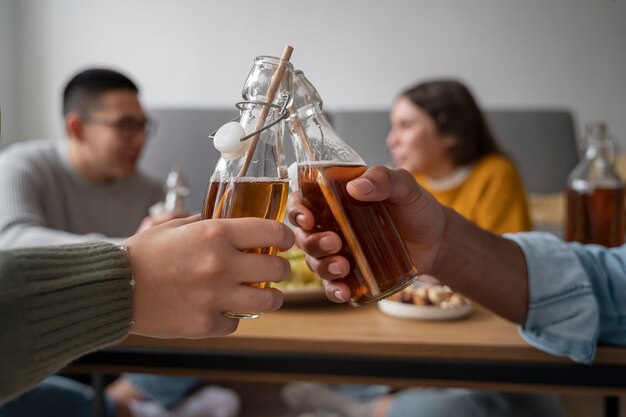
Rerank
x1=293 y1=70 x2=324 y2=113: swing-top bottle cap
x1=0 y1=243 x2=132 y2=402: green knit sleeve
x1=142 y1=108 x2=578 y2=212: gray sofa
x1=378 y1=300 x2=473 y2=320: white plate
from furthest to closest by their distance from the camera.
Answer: x1=142 y1=108 x2=578 y2=212: gray sofa
x1=378 y1=300 x2=473 y2=320: white plate
x1=293 y1=70 x2=324 y2=113: swing-top bottle cap
x1=0 y1=243 x2=132 y2=402: green knit sleeve

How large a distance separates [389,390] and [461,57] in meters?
2.29

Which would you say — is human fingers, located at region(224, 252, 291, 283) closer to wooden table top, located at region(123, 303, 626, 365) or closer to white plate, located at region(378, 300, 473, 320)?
wooden table top, located at region(123, 303, 626, 365)

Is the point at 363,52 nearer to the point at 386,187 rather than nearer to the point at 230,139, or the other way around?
the point at 386,187

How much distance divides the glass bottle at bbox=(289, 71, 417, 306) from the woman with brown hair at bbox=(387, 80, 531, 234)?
142 cm

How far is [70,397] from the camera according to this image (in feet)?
4.06

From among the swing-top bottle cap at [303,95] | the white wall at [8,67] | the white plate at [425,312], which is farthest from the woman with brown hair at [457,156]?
the white wall at [8,67]

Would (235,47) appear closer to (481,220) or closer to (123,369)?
(481,220)

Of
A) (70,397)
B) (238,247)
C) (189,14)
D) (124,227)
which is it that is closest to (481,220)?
(124,227)

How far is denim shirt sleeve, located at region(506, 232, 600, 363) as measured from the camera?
0.75m

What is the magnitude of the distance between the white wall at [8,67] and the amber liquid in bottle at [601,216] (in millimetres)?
2901

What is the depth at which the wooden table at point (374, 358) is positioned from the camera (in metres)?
0.76

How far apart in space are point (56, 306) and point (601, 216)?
38.8 inches

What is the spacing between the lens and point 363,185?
0.56m

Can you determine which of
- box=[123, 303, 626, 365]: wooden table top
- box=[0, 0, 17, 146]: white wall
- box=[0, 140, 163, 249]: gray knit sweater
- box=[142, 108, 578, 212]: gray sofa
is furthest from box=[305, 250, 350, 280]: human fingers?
box=[0, 0, 17, 146]: white wall
